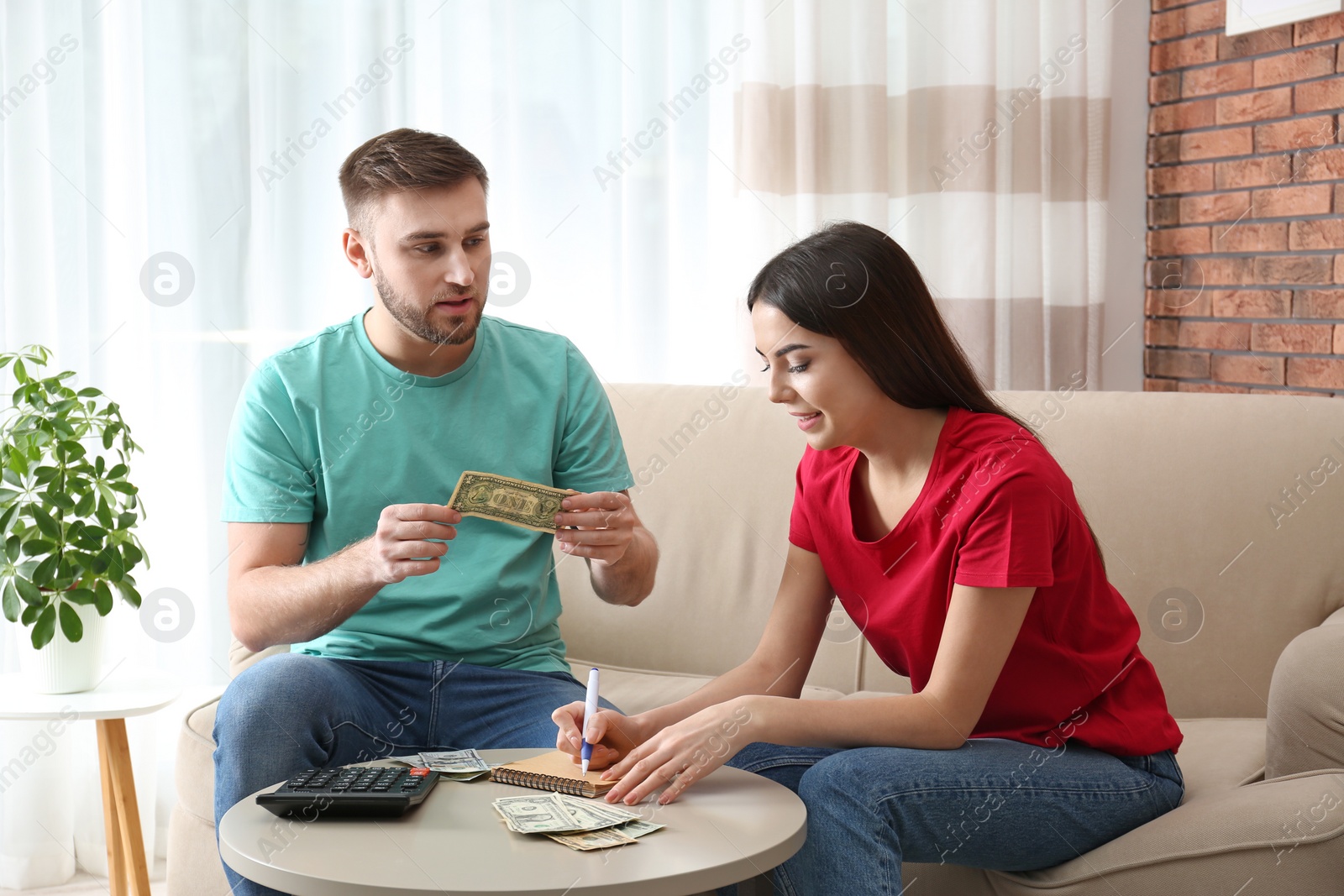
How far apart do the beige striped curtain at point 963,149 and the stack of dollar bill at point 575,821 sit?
6.69 ft

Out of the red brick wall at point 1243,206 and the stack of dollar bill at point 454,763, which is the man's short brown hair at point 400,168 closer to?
the stack of dollar bill at point 454,763

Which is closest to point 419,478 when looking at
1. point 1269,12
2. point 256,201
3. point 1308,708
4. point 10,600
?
point 10,600

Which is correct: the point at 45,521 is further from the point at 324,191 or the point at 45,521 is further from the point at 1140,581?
the point at 1140,581

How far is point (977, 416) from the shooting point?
1674mm

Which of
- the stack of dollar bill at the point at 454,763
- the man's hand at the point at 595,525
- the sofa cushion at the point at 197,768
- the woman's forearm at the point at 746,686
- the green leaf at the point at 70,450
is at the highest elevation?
the green leaf at the point at 70,450

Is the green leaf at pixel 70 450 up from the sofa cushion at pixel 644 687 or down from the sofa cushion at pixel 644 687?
up

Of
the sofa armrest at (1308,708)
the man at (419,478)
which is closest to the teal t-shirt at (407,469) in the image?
the man at (419,478)

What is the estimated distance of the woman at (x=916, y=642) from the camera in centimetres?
144

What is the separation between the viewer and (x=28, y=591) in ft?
7.28

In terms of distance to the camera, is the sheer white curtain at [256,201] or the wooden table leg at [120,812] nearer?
the wooden table leg at [120,812]

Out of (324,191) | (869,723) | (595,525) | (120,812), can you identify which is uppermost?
(324,191)

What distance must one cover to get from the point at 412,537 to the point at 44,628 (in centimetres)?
112

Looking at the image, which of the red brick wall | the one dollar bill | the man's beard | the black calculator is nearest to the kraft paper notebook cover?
the black calculator

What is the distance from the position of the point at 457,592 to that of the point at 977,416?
2.93ft
